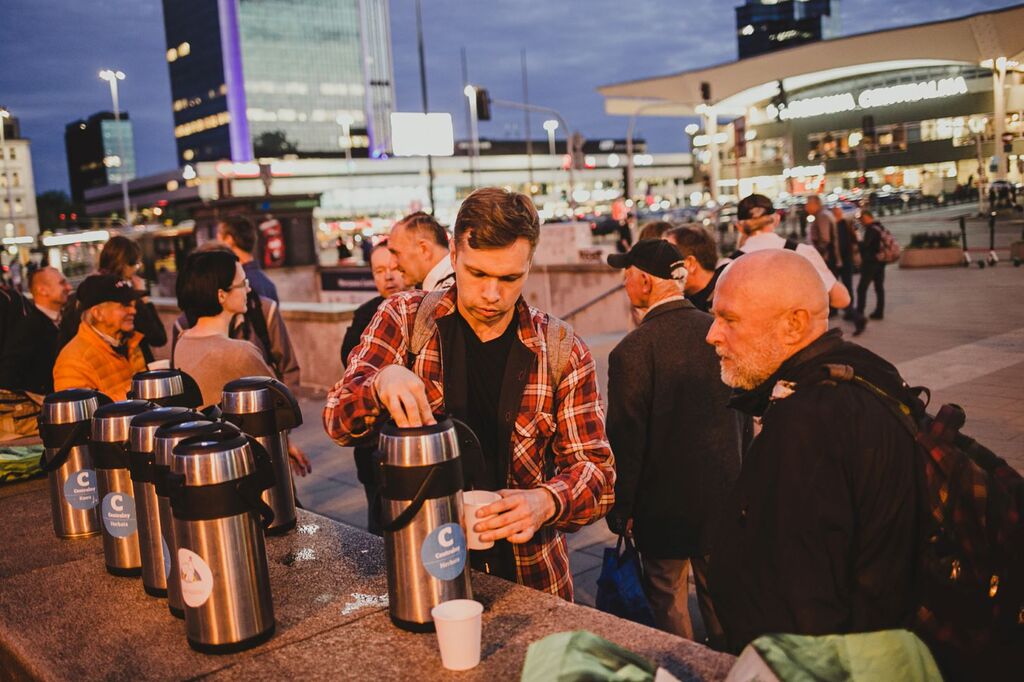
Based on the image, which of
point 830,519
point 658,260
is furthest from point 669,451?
point 830,519

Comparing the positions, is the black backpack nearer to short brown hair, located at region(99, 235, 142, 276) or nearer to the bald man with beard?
the bald man with beard

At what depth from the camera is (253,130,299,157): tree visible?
14325 cm

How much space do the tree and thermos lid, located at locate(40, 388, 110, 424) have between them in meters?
148

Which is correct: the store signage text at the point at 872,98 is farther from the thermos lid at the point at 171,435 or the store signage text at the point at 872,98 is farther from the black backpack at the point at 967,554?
the thermos lid at the point at 171,435

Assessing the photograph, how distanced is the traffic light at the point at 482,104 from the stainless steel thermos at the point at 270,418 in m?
27.8

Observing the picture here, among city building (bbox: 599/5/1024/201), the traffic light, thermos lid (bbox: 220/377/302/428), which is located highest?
city building (bbox: 599/5/1024/201)

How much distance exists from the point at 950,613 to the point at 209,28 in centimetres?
15568

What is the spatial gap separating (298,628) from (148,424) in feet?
2.37

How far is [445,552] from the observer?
2039 mm

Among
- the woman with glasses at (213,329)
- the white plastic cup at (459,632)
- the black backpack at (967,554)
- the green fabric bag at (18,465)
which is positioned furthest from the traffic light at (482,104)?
the white plastic cup at (459,632)

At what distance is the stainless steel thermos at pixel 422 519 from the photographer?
6.42ft

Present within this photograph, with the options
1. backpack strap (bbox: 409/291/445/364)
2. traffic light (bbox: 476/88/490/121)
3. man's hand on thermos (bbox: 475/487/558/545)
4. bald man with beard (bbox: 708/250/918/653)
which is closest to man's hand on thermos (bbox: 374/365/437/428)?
man's hand on thermos (bbox: 475/487/558/545)

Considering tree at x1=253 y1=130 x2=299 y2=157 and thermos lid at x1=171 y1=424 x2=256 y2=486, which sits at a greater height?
tree at x1=253 y1=130 x2=299 y2=157

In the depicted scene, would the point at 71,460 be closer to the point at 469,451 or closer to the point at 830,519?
the point at 469,451
